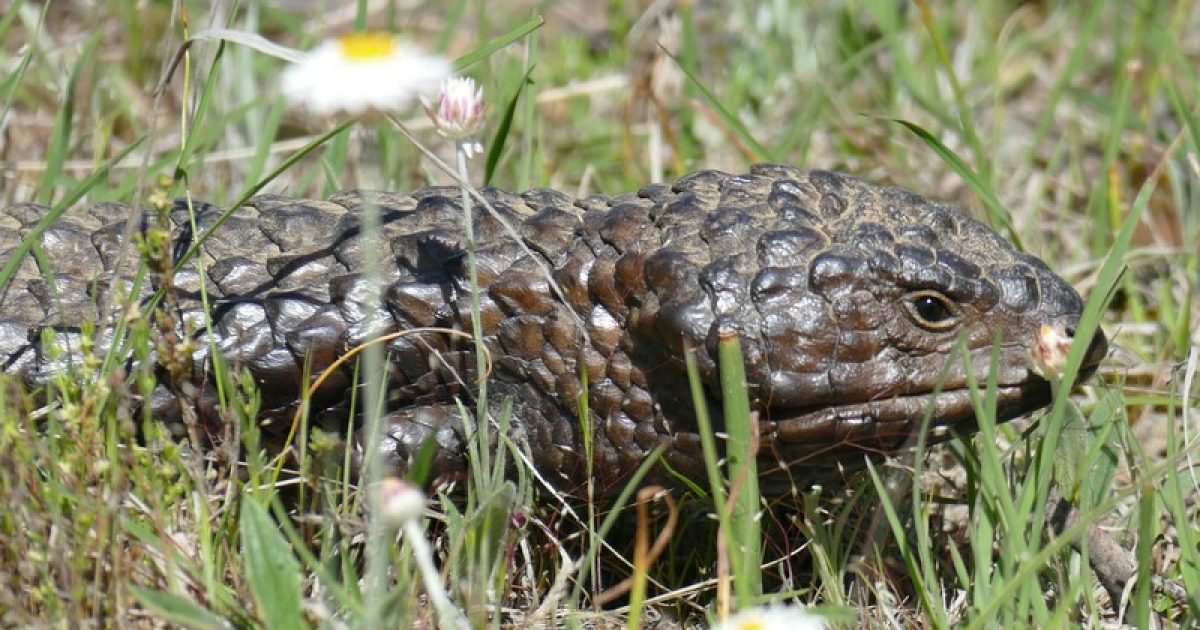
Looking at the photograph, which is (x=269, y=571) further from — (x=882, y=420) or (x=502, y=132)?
(x=502, y=132)

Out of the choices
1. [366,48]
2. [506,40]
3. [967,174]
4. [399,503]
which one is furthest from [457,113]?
[967,174]

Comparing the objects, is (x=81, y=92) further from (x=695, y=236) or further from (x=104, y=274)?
(x=695, y=236)

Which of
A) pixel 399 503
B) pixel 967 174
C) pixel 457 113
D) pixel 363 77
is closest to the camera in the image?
pixel 399 503

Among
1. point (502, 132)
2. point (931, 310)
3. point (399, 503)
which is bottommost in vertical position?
point (399, 503)

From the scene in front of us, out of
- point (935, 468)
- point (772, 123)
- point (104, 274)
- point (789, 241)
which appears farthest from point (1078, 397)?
point (104, 274)

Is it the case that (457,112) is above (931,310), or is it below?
above

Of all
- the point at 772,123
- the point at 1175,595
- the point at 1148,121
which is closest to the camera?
the point at 1175,595
